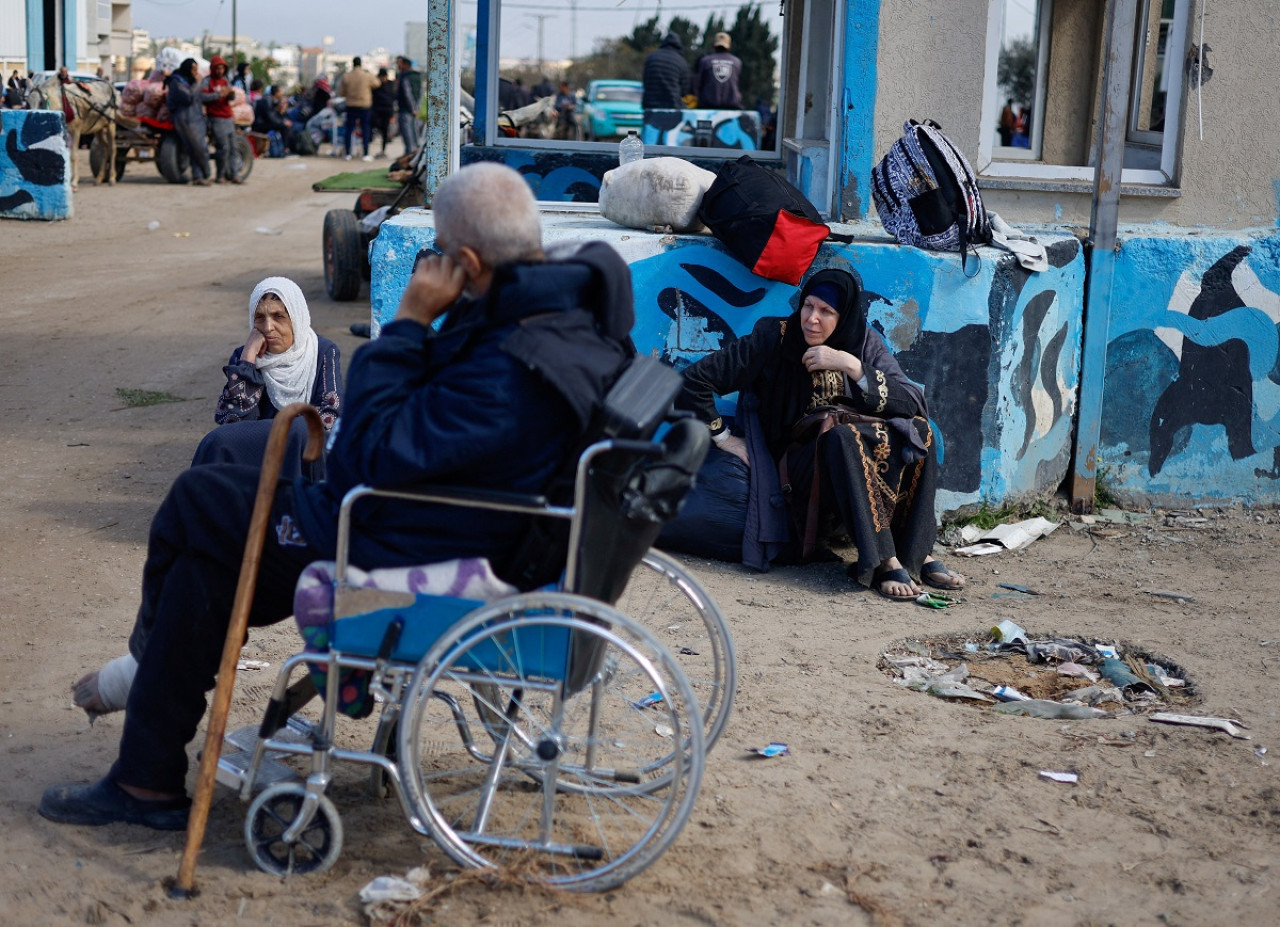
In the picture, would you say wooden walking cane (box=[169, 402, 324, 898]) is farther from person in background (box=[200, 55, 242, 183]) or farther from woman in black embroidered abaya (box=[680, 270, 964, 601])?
person in background (box=[200, 55, 242, 183])

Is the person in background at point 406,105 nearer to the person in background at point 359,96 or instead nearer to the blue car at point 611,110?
the person in background at point 359,96

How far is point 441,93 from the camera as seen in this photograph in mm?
6195

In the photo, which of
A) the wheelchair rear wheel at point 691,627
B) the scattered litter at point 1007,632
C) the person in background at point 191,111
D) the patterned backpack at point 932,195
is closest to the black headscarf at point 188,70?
the person in background at point 191,111

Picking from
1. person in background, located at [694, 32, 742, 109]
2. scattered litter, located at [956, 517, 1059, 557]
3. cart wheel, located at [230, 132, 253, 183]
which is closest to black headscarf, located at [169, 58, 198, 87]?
cart wheel, located at [230, 132, 253, 183]

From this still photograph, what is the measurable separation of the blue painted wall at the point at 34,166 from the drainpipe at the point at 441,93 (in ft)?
31.9

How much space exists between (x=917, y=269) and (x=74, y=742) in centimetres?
374

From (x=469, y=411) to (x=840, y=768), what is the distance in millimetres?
1652

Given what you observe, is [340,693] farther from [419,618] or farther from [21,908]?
[21,908]

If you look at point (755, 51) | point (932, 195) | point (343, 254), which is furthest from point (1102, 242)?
point (755, 51)

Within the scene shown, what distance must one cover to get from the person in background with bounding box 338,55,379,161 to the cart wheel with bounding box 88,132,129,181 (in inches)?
246

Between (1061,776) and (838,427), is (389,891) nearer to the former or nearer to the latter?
(1061,776)

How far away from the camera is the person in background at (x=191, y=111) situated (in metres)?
18.4

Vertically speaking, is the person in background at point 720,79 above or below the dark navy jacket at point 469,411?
above

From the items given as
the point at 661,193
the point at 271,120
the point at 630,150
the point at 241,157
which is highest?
the point at 271,120
